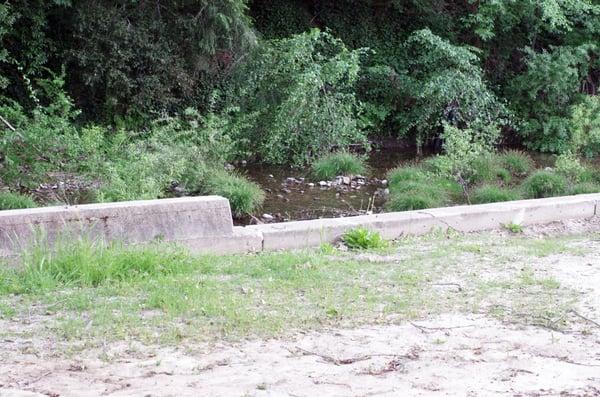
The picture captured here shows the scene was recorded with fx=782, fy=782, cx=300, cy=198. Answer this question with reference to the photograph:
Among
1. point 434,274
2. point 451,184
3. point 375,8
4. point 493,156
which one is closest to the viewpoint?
point 434,274

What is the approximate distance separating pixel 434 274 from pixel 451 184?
21.2ft

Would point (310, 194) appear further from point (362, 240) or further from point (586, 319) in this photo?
point (586, 319)

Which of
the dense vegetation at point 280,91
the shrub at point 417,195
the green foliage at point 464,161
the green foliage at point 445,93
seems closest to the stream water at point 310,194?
the shrub at point 417,195

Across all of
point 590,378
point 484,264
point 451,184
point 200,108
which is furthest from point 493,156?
point 590,378

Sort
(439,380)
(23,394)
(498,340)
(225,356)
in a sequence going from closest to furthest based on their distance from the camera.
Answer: (23,394), (439,380), (225,356), (498,340)

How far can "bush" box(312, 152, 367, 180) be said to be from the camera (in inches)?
556

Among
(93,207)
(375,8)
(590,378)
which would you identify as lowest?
(590,378)

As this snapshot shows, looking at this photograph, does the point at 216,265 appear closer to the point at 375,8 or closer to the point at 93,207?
the point at 93,207

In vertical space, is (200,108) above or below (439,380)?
above

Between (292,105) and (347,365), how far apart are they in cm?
1071

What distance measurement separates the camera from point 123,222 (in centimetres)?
690

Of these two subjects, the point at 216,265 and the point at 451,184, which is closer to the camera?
the point at 216,265

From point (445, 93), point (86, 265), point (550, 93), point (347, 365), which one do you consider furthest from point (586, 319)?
point (550, 93)

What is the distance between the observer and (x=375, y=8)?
21.7 meters
